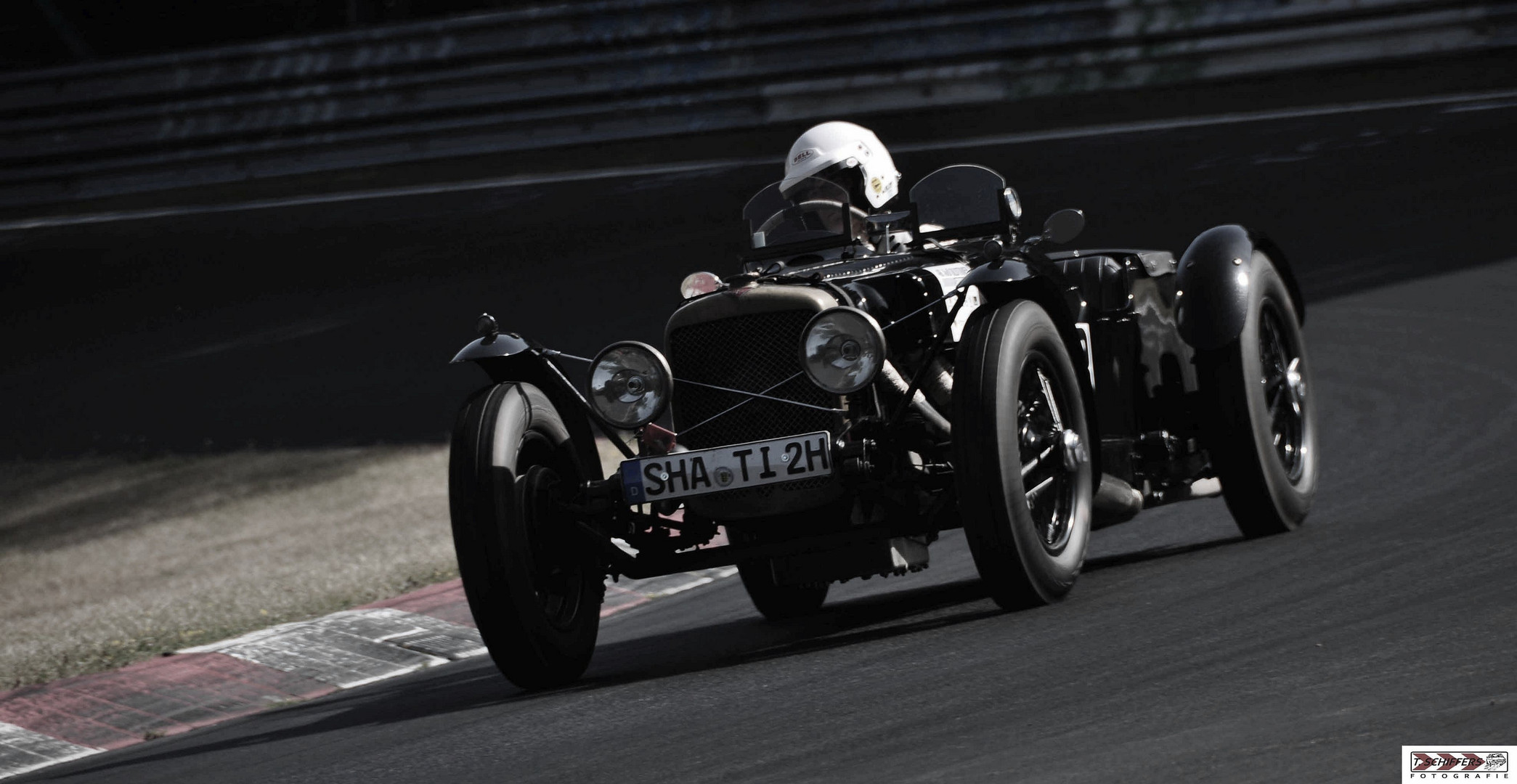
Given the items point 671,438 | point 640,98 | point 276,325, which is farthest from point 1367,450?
point 640,98

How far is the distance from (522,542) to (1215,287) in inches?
104

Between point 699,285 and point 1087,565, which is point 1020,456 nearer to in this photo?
point 699,285

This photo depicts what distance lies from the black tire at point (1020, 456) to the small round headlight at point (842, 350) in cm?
24

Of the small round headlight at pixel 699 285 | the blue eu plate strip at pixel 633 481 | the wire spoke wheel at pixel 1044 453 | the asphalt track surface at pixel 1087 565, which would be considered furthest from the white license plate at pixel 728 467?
the small round headlight at pixel 699 285

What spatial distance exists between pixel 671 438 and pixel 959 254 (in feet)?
3.73

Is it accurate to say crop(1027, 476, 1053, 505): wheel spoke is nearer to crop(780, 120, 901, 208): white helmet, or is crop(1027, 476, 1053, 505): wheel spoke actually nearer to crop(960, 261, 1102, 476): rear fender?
crop(960, 261, 1102, 476): rear fender

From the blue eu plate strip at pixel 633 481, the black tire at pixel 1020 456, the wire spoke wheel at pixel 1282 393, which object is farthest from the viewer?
the wire spoke wheel at pixel 1282 393

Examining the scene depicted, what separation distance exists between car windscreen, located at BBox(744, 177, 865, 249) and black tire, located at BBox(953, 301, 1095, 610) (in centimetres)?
104

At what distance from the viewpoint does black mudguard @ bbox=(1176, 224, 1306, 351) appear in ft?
22.0

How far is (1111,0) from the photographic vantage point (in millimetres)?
17703

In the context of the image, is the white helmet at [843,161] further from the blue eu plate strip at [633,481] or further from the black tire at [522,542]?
the blue eu plate strip at [633,481]

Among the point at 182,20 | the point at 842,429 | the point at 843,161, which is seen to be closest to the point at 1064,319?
the point at 842,429

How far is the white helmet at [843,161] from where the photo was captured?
22.4ft

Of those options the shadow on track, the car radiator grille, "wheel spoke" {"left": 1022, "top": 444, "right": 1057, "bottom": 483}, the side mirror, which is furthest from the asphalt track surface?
the side mirror
